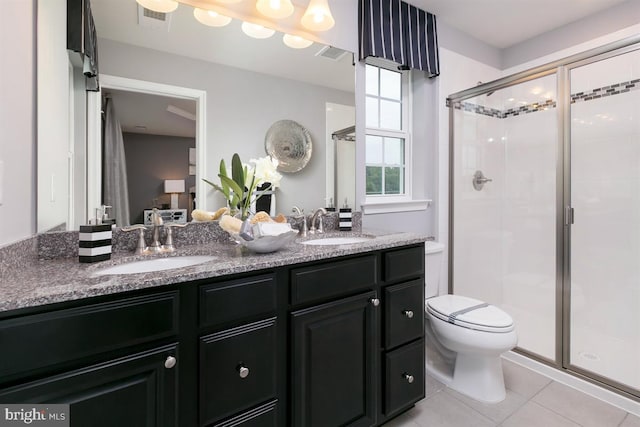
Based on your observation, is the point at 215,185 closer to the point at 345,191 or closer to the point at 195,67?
the point at 195,67

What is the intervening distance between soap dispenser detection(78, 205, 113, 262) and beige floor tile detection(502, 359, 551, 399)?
223 cm

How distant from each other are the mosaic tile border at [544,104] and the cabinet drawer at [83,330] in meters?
2.50

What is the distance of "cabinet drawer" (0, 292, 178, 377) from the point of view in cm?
68

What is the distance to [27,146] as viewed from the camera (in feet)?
3.24

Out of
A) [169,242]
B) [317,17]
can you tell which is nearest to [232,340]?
[169,242]

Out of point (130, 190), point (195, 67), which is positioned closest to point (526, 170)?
point (195, 67)

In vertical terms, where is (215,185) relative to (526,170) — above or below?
below

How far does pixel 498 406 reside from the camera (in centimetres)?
168

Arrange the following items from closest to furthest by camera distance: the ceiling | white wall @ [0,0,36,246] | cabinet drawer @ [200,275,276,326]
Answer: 1. white wall @ [0,0,36,246]
2. cabinet drawer @ [200,275,276,326]
3. the ceiling

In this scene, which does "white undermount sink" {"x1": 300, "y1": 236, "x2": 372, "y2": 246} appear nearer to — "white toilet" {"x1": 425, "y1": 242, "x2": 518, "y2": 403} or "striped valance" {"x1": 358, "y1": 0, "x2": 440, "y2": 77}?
"white toilet" {"x1": 425, "y1": 242, "x2": 518, "y2": 403}

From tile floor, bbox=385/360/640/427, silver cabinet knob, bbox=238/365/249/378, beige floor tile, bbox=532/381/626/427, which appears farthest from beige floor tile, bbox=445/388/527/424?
silver cabinet knob, bbox=238/365/249/378

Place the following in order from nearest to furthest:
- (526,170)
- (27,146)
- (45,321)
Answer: (45,321), (27,146), (526,170)

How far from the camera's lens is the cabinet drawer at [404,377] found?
144cm

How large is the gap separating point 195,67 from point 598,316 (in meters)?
2.97
